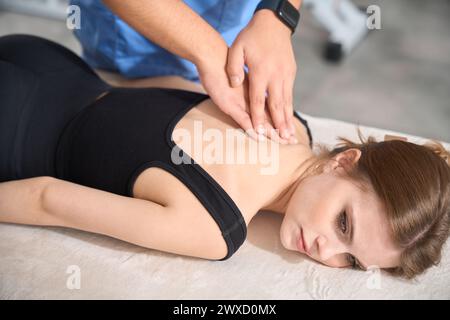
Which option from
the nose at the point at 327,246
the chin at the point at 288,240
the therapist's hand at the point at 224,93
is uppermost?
the therapist's hand at the point at 224,93

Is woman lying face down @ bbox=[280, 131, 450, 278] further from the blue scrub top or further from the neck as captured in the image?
the blue scrub top

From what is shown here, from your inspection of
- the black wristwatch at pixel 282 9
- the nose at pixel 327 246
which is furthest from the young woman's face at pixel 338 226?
the black wristwatch at pixel 282 9

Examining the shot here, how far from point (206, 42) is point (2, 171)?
598 mm

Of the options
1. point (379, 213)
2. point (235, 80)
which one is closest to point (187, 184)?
point (235, 80)

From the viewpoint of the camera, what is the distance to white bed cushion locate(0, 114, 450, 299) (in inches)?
43.2

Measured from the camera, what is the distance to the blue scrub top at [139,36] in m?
1.58

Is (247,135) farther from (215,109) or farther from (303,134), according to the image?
(303,134)

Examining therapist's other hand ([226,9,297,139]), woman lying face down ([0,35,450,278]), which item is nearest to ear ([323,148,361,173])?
woman lying face down ([0,35,450,278])

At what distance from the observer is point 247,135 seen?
124cm

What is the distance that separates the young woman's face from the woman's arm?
7.9 inches

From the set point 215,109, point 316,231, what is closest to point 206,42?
point 215,109

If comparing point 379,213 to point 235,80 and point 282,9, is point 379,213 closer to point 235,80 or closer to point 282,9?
point 235,80

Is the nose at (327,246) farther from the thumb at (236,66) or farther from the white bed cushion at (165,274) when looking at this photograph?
the thumb at (236,66)
